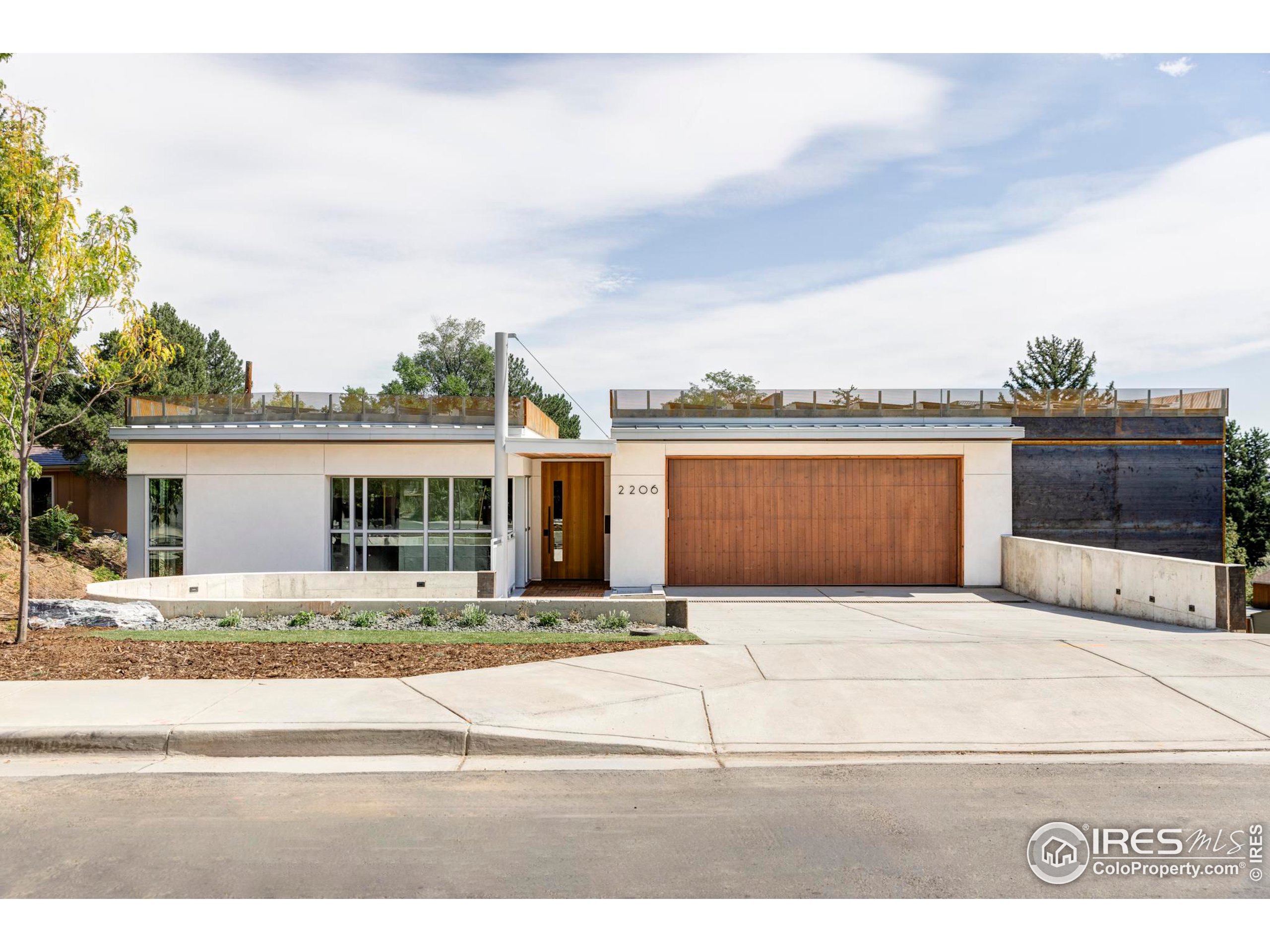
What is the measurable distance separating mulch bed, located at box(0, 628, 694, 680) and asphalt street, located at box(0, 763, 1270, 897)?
8.77 ft

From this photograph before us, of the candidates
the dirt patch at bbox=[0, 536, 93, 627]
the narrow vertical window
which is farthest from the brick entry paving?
the dirt patch at bbox=[0, 536, 93, 627]

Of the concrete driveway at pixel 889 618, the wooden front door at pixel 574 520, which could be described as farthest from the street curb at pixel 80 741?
the wooden front door at pixel 574 520

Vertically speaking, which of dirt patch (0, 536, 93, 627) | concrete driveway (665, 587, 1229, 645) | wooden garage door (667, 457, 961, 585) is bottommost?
dirt patch (0, 536, 93, 627)

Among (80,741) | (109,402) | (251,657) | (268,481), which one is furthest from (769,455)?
(109,402)

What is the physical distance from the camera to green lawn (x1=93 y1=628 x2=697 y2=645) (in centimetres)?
1037

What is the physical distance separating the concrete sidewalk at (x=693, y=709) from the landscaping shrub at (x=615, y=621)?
194 centimetres

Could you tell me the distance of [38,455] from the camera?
38.6m

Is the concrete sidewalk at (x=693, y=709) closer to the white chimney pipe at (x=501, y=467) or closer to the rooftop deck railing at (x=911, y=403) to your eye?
the white chimney pipe at (x=501, y=467)

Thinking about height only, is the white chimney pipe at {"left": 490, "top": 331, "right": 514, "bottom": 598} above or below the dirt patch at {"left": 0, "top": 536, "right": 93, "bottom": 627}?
above

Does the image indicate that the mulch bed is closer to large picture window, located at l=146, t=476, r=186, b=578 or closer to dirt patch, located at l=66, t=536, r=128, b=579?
large picture window, located at l=146, t=476, r=186, b=578

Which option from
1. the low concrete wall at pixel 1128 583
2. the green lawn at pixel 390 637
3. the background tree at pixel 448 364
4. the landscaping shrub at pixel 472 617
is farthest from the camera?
the background tree at pixel 448 364

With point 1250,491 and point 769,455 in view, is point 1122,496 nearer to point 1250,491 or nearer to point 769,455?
point 769,455

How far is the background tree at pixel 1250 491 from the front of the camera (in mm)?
51562

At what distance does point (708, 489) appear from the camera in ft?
61.5
